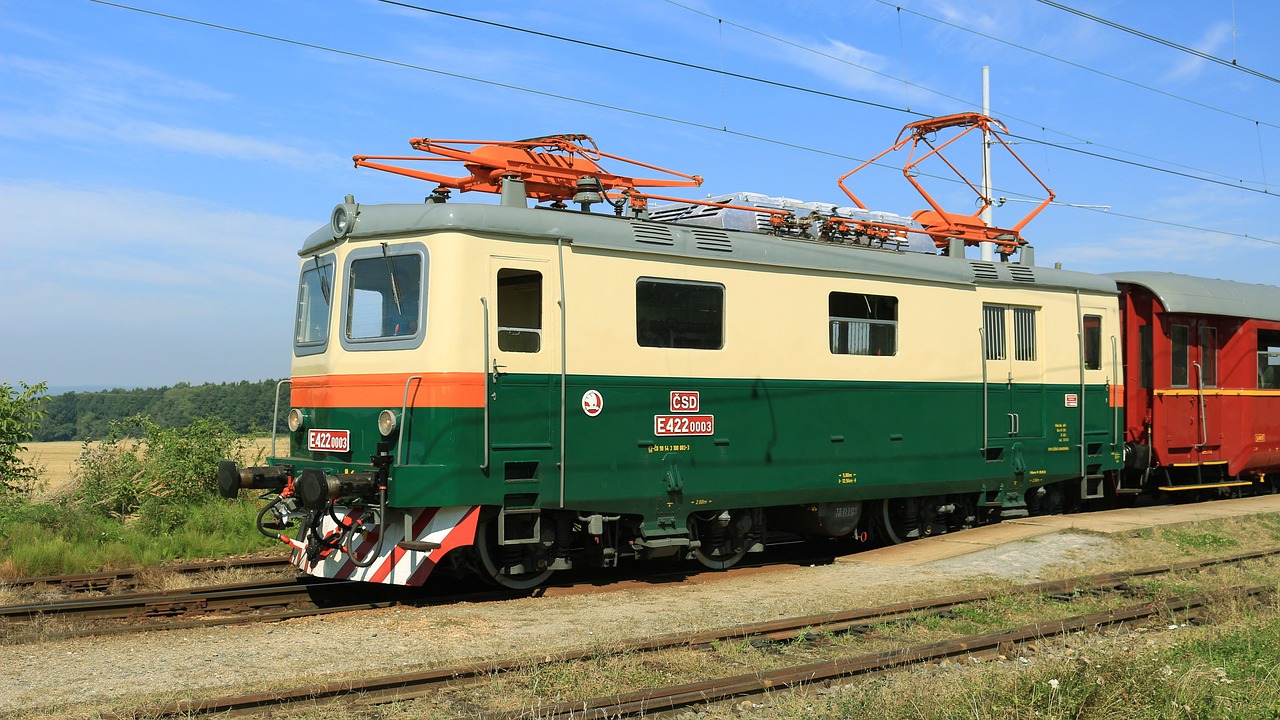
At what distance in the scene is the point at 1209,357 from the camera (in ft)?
56.0

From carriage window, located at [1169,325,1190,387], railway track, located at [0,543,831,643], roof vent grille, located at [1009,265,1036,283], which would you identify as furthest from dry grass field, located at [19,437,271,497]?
carriage window, located at [1169,325,1190,387]

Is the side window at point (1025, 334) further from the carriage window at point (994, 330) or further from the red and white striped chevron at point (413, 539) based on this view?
the red and white striped chevron at point (413, 539)

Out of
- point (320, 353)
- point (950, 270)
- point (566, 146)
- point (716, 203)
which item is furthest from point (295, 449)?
point (950, 270)

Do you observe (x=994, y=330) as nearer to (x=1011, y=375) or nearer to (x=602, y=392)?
(x=1011, y=375)

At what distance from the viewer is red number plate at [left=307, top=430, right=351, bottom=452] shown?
956 cm

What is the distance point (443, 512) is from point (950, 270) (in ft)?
22.9

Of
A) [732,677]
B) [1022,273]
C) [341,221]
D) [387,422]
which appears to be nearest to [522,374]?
[387,422]

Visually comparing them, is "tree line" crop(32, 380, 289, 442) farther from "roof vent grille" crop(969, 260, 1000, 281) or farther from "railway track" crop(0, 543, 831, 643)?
"roof vent grille" crop(969, 260, 1000, 281)

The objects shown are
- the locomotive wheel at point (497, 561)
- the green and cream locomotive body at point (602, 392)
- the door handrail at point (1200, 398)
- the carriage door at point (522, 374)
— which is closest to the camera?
the green and cream locomotive body at point (602, 392)

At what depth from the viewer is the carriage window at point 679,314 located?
10195 millimetres

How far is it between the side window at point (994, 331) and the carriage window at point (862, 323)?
1.78m

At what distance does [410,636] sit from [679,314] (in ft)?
13.4

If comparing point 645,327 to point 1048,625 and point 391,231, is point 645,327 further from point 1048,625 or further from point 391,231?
point 1048,625

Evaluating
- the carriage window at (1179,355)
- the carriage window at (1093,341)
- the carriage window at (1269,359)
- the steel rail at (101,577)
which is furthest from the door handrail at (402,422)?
the carriage window at (1269,359)
